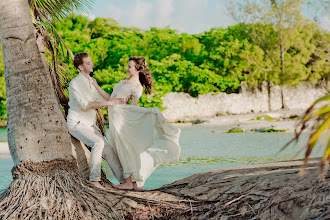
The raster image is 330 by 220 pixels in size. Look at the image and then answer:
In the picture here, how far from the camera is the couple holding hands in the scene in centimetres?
580

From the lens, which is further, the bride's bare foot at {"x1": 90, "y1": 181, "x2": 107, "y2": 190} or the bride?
the bride

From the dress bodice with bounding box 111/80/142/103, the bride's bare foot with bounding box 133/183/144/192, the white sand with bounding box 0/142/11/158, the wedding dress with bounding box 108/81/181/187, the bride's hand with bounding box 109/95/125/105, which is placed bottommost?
the white sand with bounding box 0/142/11/158

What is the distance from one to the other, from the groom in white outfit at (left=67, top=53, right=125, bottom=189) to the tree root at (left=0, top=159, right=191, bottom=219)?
0.95 ft

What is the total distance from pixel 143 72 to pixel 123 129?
2.88 ft

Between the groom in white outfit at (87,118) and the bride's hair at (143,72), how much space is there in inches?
24.8

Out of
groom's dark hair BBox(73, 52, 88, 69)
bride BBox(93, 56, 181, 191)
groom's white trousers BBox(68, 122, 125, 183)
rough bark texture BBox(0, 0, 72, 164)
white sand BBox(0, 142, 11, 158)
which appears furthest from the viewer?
white sand BBox(0, 142, 11, 158)

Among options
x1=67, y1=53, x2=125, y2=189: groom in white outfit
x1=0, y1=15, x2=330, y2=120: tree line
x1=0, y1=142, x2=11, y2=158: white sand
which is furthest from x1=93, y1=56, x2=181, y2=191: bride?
x1=0, y1=15, x2=330, y2=120: tree line

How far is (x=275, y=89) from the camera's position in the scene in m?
37.6

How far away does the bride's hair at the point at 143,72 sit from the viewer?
6289 mm

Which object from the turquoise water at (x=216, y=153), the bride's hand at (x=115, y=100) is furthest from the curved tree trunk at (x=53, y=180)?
the turquoise water at (x=216, y=153)

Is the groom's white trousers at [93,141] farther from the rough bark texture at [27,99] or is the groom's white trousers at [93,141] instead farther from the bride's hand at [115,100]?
the bride's hand at [115,100]

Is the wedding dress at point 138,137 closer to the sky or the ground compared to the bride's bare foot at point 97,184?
closer to the sky

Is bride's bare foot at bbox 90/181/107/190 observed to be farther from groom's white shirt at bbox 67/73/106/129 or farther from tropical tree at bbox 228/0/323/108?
tropical tree at bbox 228/0/323/108

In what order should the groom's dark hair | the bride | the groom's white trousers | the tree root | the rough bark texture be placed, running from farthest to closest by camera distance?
the bride < the groom's dark hair < the groom's white trousers < the rough bark texture < the tree root
